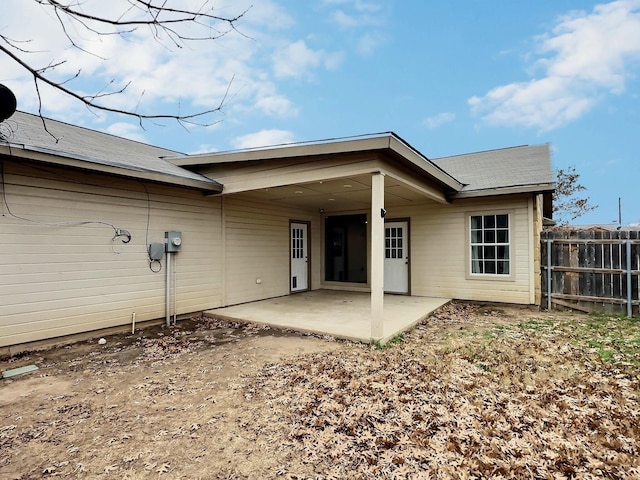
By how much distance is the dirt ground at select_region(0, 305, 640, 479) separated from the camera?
84.7 inches

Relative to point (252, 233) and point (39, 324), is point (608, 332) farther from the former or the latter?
point (39, 324)

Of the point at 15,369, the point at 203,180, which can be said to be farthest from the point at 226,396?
the point at 203,180

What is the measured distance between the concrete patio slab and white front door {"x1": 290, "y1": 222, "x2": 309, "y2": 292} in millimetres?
632

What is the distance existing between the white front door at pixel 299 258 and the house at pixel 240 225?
53mm

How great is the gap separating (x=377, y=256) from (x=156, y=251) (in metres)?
3.78

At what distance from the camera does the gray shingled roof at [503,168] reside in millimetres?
7348

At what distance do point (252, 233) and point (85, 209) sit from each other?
3490 mm

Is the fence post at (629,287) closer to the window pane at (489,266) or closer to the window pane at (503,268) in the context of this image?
the window pane at (503,268)

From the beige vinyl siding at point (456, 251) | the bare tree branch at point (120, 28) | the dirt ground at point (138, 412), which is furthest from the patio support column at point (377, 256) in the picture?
the beige vinyl siding at point (456, 251)

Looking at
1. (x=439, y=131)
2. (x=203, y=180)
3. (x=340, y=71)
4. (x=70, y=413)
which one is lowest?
(x=70, y=413)

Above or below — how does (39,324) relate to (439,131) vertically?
below

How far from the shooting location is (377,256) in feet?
15.5

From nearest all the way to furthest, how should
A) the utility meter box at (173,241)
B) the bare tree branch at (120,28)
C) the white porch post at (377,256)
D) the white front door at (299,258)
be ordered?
1. the bare tree branch at (120,28)
2. the white porch post at (377,256)
3. the utility meter box at (173,241)
4. the white front door at (299,258)

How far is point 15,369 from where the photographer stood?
388cm
